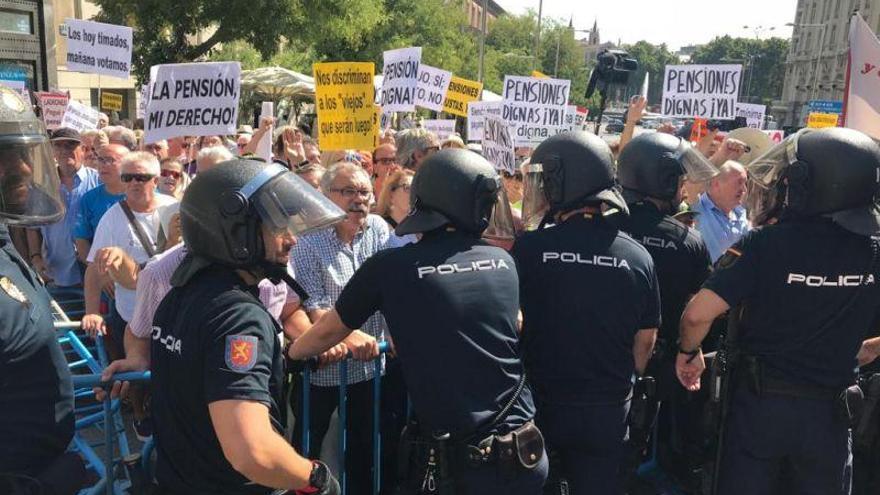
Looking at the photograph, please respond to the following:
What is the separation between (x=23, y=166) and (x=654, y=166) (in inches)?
122

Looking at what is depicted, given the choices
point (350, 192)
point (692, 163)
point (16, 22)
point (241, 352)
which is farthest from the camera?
point (16, 22)

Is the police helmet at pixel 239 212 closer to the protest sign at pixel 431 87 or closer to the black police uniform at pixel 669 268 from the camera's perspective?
the black police uniform at pixel 669 268

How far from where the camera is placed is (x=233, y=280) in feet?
7.63

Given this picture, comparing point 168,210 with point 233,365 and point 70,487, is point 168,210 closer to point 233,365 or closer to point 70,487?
point 70,487

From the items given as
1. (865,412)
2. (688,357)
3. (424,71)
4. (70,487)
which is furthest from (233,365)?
(424,71)

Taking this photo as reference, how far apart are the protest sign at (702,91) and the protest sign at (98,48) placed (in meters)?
6.93

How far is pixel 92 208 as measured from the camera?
18.7 feet

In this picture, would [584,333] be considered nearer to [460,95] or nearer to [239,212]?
[239,212]

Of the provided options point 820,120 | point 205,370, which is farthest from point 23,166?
point 820,120

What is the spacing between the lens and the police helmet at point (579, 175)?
331 cm

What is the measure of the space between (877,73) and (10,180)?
20.7 ft

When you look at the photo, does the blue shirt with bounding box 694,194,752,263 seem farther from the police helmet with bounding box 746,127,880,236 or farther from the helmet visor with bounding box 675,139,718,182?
the police helmet with bounding box 746,127,880,236

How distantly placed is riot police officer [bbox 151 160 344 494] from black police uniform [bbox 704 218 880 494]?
2030mm

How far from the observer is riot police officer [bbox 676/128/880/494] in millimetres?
3275
